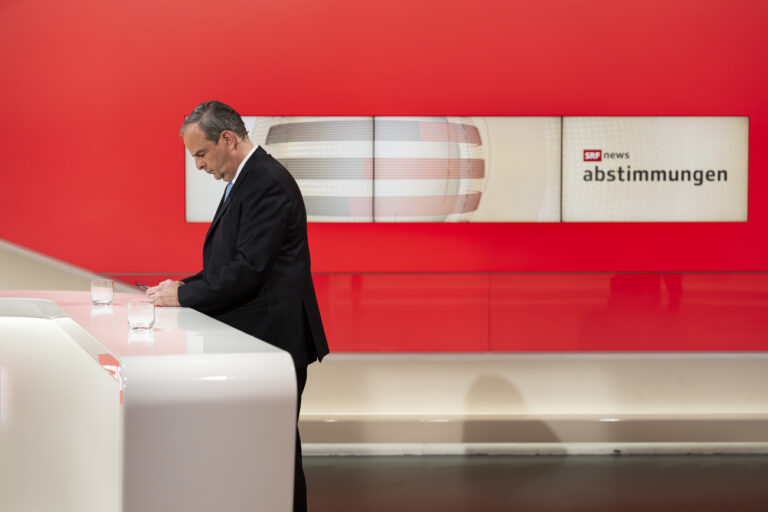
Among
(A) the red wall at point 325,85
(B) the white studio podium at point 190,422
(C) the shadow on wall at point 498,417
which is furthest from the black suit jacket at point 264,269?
(A) the red wall at point 325,85

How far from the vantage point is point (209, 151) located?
2104 mm

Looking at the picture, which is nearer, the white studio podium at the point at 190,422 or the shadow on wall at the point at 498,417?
the white studio podium at the point at 190,422

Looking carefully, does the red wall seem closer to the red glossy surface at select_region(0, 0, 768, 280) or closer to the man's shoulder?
the red glossy surface at select_region(0, 0, 768, 280)

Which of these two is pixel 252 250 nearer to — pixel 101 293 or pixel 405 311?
pixel 101 293

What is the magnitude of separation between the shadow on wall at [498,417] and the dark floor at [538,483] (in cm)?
10

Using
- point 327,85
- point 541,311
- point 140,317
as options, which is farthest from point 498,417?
point 140,317

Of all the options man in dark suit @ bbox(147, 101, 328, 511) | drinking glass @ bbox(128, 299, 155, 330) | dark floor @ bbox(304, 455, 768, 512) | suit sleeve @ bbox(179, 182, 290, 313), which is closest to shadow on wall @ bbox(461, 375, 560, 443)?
dark floor @ bbox(304, 455, 768, 512)

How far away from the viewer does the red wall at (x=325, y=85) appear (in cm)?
432

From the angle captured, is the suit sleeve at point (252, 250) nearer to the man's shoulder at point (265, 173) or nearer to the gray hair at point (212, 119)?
the man's shoulder at point (265, 173)

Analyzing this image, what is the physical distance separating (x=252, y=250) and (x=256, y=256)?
18 millimetres

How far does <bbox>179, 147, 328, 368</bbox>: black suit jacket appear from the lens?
77.9 inches

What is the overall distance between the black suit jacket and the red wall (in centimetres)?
229

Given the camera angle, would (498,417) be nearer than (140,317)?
No

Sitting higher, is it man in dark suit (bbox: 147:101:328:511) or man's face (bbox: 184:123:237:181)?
man's face (bbox: 184:123:237:181)
